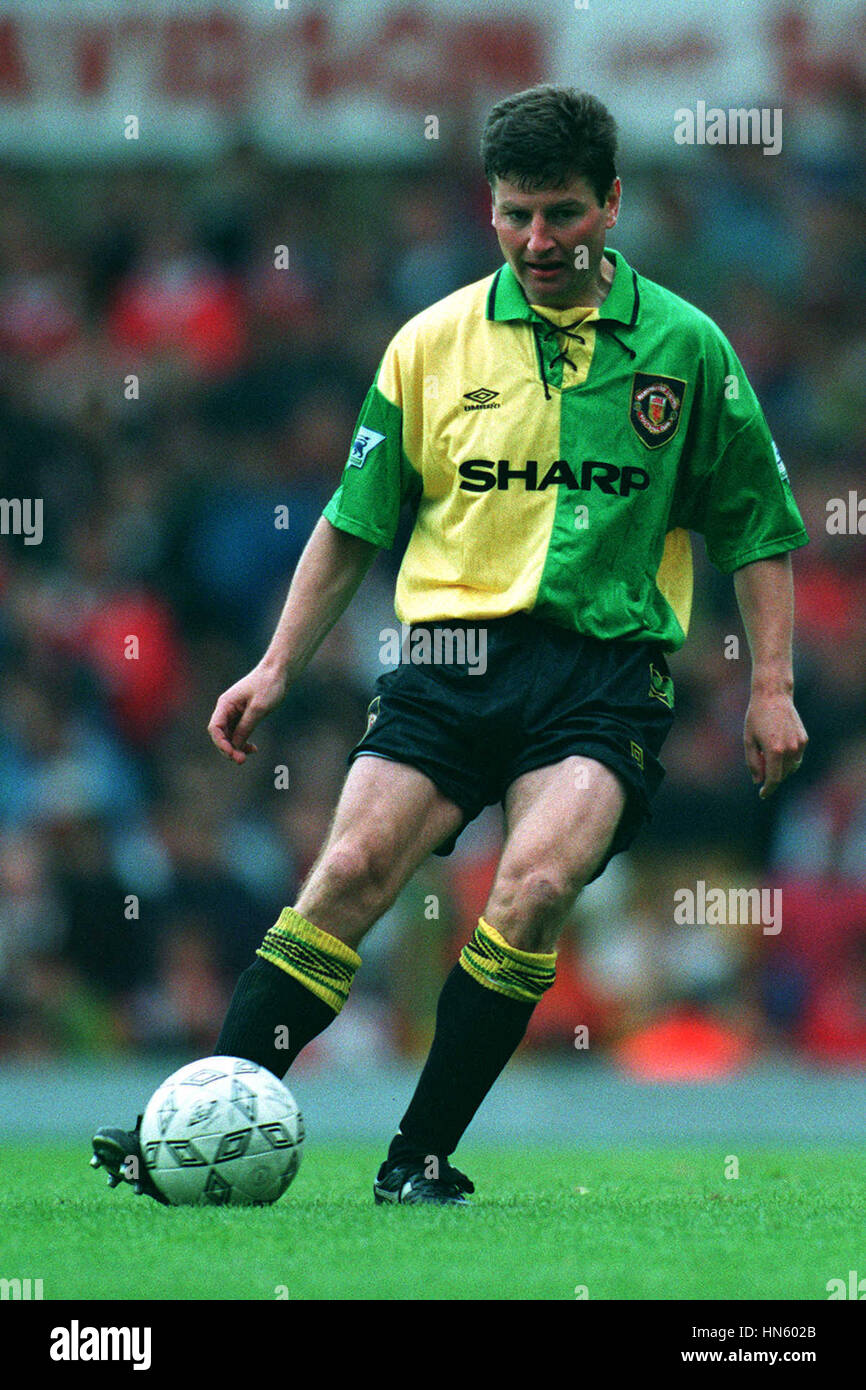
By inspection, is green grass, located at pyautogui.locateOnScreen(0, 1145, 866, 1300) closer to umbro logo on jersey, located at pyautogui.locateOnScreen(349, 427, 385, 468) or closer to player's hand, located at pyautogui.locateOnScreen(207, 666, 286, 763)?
player's hand, located at pyautogui.locateOnScreen(207, 666, 286, 763)

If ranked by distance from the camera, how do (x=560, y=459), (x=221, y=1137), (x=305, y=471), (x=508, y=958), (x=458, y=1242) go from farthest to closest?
(x=305, y=471)
(x=560, y=459)
(x=508, y=958)
(x=221, y=1137)
(x=458, y=1242)

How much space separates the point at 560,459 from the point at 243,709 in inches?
34.3

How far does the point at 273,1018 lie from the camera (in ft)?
15.2

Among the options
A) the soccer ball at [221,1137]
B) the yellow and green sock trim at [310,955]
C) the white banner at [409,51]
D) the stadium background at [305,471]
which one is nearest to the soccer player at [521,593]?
the yellow and green sock trim at [310,955]

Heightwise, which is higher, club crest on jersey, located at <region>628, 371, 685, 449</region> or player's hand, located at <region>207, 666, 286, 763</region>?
club crest on jersey, located at <region>628, 371, 685, 449</region>

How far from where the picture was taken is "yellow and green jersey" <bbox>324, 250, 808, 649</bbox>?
15.7 feet

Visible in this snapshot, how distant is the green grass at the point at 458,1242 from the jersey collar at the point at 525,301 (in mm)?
1918

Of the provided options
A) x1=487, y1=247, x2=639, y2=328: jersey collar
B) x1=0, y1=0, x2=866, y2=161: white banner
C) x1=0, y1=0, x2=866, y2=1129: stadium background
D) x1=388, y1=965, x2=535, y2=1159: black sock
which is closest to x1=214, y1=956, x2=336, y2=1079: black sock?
x1=388, y1=965, x2=535, y2=1159: black sock

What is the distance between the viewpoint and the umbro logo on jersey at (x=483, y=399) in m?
4.82

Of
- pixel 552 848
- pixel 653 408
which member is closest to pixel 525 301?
pixel 653 408

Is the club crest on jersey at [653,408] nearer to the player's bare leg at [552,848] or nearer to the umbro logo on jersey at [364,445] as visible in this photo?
the umbro logo on jersey at [364,445]

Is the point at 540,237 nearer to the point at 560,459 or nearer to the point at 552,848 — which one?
the point at 560,459

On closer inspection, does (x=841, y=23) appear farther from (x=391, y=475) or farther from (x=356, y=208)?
(x=391, y=475)
